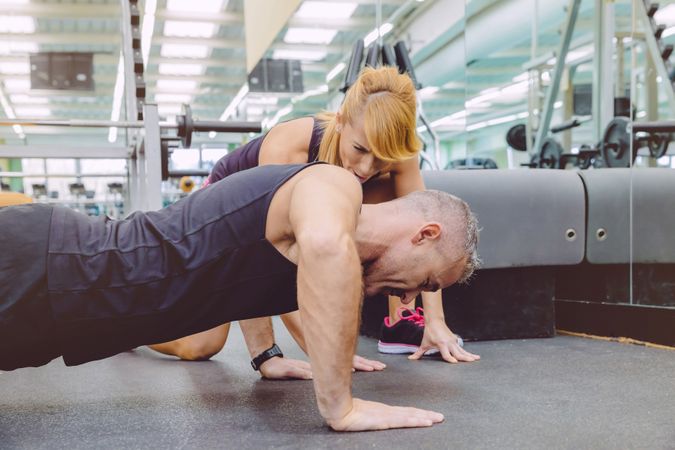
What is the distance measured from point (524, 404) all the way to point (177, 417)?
70 centimetres

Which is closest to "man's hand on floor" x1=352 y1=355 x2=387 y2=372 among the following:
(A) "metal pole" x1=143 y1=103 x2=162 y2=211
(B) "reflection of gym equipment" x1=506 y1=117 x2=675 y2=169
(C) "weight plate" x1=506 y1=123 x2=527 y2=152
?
(A) "metal pole" x1=143 y1=103 x2=162 y2=211

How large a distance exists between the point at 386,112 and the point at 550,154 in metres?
3.82

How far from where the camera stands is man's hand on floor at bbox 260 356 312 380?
158 cm

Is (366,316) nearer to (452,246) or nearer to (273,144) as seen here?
(273,144)

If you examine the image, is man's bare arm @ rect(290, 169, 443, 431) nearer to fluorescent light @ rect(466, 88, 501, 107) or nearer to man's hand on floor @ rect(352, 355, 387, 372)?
man's hand on floor @ rect(352, 355, 387, 372)

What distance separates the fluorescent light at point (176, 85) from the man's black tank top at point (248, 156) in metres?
11.1

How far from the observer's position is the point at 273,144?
5.27ft

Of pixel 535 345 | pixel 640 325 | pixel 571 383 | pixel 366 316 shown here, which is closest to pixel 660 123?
pixel 640 325

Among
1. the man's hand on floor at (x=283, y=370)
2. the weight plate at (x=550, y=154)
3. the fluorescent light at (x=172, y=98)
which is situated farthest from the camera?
the fluorescent light at (x=172, y=98)

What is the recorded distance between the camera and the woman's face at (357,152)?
1.41 metres

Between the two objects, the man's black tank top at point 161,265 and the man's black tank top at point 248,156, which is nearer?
the man's black tank top at point 161,265

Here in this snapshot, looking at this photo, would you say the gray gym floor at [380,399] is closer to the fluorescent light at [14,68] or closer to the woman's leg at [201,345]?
the woman's leg at [201,345]

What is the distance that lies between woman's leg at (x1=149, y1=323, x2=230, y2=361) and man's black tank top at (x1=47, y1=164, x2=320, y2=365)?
0.73 m

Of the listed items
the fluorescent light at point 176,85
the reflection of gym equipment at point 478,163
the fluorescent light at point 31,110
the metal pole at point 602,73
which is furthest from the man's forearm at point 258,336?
the fluorescent light at point 31,110
